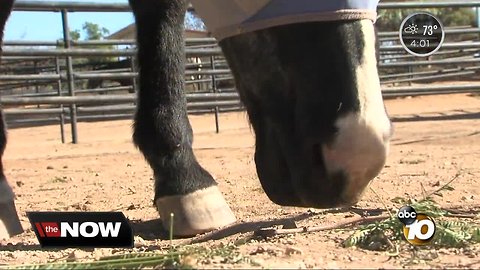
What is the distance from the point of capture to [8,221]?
187cm

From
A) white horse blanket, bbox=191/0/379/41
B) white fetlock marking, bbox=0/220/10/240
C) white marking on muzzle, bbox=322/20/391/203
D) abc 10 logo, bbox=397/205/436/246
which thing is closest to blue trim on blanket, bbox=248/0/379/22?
white horse blanket, bbox=191/0/379/41

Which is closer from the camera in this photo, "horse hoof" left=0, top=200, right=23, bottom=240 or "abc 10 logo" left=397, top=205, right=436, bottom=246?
"abc 10 logo" left=397, top=205, right=436, bottom=246

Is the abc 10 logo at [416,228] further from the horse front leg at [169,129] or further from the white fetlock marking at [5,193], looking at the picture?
the white fetlock marking at [5,193]

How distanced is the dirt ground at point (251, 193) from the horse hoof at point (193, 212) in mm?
65

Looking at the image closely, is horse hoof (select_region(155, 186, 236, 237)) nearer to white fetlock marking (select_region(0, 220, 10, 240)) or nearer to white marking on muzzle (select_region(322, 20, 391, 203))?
white fetlock marking (select_region(0, 220, 10, 240))

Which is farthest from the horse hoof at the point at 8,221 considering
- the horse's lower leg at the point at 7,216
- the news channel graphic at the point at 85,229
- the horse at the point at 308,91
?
the horse at the point at 308,91

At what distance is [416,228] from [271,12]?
513mm

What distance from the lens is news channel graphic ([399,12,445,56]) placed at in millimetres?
5193

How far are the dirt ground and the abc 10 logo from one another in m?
0.04

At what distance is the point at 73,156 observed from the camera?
4969 mm

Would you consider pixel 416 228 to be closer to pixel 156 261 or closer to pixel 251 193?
pixel 156 261

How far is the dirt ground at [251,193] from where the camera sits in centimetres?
119

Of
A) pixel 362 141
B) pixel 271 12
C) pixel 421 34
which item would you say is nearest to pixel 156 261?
pixel 362 141

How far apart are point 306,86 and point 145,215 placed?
110 cm
